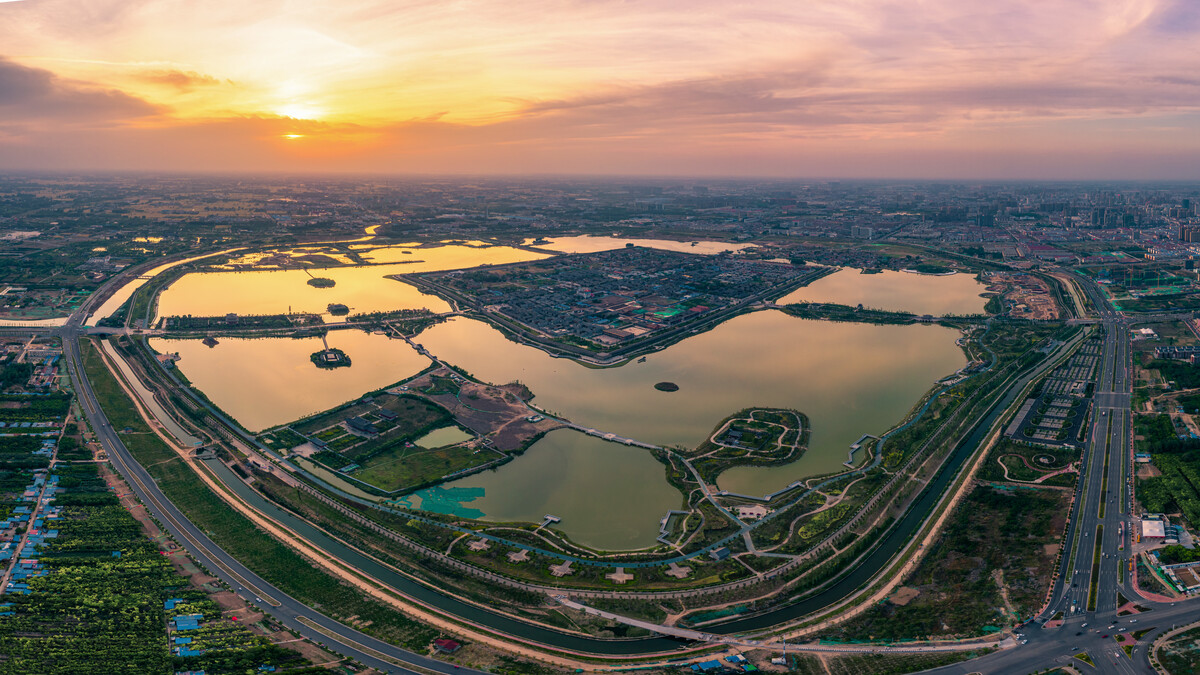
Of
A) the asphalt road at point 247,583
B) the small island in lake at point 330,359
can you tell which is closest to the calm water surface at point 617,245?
the small island in lake at point 330,359

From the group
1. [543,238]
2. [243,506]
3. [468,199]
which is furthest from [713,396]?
[468,199]

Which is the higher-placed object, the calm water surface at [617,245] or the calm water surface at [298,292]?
the calm water surface at [617,245]

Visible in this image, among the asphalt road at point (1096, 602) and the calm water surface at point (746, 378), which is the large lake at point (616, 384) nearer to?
the calm water surface at point (746, 378)

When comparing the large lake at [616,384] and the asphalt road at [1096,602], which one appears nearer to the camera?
the asphalt road at [1096,602]

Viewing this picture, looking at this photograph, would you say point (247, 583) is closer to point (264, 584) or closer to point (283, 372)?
point (264, 584)

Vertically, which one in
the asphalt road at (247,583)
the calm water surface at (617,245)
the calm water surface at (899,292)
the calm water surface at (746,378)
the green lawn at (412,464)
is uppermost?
the calm water surface at (617,245)

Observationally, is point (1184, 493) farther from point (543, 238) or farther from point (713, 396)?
point (543, 238)

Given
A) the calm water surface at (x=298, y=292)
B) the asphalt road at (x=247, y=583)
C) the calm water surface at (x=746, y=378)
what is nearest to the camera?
the asphalt road at (x=247, y=583)
